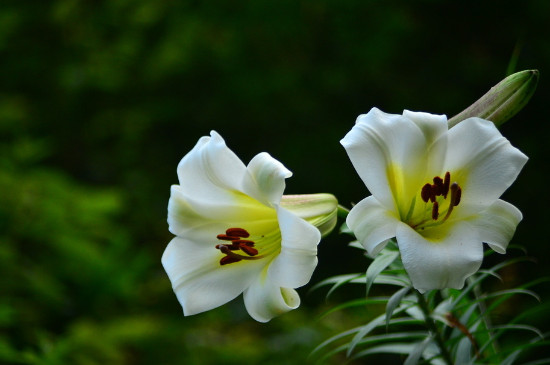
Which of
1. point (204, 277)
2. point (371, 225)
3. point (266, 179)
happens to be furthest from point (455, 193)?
point (204, 277)

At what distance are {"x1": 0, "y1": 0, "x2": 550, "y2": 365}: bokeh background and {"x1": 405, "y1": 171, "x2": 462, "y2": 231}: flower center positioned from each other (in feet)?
5.13

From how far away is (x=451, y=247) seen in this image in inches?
27.4

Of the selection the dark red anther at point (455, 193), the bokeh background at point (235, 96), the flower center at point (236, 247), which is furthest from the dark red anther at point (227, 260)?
the bokeh background at point (235, 96)

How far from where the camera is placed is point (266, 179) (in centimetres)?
76

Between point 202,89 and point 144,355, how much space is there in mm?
2137

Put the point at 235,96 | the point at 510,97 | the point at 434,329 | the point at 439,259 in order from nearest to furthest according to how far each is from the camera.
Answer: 1. the point at 439,259
2. the point at 510,97
3. the point at 434,329
4. the point at 235,96

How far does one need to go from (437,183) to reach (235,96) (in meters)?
3.18

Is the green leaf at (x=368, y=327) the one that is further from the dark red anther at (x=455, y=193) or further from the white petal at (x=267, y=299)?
the dark red anther at (x=455, y=193)

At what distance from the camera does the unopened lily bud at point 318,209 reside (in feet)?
2.70

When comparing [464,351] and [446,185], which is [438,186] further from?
[464,351]

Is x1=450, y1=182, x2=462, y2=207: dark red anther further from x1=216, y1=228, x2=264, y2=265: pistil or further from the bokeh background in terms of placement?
the bokeh background

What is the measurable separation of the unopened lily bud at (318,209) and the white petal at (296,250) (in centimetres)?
9

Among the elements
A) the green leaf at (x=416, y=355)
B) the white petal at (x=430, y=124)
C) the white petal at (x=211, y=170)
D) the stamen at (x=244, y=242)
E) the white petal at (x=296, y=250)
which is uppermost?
the white petal at (x=211, y=170)

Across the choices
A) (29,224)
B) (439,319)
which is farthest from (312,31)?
(439,319)
